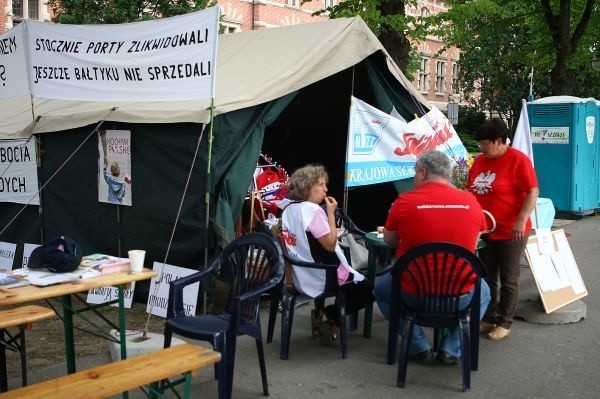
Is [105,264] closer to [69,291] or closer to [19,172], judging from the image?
[69,291]

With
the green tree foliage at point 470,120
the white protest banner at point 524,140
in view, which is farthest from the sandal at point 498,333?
the green tree foliage at point 470,120

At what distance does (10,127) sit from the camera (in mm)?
7453

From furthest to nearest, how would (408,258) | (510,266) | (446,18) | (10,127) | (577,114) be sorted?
1. (446,18)
2. (577,114)
3. (10,127)
4. (510,266)
5. (408,258)

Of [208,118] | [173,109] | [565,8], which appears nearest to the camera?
[208,118]

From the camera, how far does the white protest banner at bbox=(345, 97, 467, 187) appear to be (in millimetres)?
6672

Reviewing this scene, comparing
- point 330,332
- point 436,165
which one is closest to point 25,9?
point 330,332

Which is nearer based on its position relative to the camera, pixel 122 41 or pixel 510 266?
pixel 510 266

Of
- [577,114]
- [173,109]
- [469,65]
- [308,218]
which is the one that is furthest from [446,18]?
[469,65]

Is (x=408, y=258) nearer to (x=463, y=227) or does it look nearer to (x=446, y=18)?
(x=463, y=227)

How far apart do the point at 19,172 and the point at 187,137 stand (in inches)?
97.1

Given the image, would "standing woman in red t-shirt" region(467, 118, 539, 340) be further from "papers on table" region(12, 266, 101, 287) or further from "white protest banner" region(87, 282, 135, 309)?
"white protest banner" region(87, 282, 135, 309)

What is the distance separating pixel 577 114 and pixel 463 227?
845cm

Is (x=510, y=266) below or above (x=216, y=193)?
below

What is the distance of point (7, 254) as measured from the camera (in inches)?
282
